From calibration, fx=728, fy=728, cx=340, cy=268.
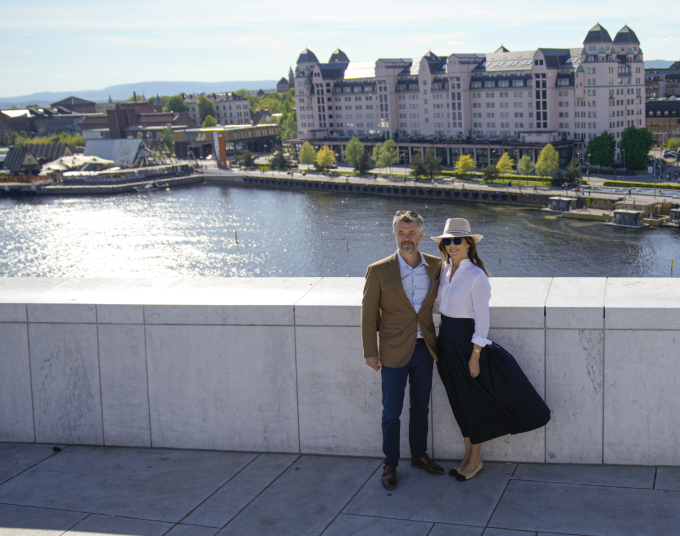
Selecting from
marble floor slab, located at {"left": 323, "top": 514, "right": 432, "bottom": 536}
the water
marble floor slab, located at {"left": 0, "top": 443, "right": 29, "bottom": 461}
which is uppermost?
marble floor slab, located at {"left": 0, "top": 443, "right": 29, "bottom": 461}

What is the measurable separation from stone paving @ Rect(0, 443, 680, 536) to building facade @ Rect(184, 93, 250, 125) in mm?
133116

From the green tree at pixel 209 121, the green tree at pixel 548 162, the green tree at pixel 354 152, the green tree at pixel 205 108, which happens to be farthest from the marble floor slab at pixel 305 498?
the green tree at pixel 205 108

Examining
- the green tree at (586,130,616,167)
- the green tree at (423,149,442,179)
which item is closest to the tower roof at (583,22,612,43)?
the green tree at (586,130,616,167)

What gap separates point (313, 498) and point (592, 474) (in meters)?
1.48

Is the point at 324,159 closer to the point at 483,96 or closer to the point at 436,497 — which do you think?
the point at 483,96

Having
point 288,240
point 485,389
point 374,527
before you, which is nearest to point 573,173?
point 288,240

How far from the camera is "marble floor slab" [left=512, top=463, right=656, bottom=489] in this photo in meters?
3.73

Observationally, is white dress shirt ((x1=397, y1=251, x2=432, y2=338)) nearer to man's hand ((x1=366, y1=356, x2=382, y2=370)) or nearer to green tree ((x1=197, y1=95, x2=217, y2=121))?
man's hand ((x1=366, y1=356, x2=382, y2=370))

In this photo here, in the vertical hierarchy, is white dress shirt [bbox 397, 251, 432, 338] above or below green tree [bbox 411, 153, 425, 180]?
below

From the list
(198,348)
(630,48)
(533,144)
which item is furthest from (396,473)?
(630,48)

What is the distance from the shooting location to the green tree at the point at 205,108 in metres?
132

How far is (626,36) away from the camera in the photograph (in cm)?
6425

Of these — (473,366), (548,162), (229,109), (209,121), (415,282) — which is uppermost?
(229,109)

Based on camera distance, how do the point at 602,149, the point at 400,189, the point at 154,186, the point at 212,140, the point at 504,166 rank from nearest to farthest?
the point at 602,149 → the point at 504,166 → the point at 400,189 → the point at 154,186 → the point at 212,140
